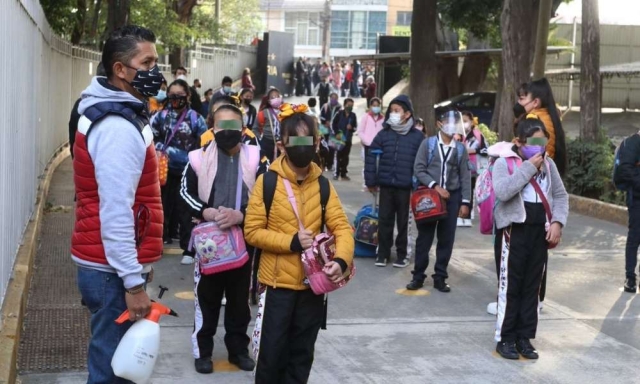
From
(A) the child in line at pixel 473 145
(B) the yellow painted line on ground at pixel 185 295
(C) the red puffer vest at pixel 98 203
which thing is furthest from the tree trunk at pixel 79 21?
(C) the red puffer vest at pixel 98 203

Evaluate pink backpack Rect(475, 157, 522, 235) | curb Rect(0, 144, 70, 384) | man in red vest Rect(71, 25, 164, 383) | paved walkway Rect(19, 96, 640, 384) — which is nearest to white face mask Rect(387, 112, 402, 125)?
paved walkway Rect(19, 96, 640, 384)

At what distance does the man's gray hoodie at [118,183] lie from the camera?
13.7 feet

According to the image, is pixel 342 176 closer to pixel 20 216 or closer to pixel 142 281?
pixel 20 216

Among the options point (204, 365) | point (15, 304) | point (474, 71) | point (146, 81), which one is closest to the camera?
point (146, 81)

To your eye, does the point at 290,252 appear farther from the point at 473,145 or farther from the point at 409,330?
the point at 473,145

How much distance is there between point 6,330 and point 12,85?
2.11 meters

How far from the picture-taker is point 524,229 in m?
7.52

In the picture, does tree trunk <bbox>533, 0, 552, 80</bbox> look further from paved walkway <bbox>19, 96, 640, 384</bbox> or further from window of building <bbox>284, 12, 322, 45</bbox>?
window of building <bbox>284, 12, 322, 45</bbox>

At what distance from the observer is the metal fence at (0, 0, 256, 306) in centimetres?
704

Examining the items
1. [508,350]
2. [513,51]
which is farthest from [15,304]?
[513,51]

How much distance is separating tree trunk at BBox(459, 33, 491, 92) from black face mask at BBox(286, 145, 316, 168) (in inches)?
1125

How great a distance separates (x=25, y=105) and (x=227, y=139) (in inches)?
125

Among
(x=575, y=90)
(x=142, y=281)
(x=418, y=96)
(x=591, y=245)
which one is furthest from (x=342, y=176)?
(x=575, y=90)

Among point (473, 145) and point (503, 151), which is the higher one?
point (503, 151)
